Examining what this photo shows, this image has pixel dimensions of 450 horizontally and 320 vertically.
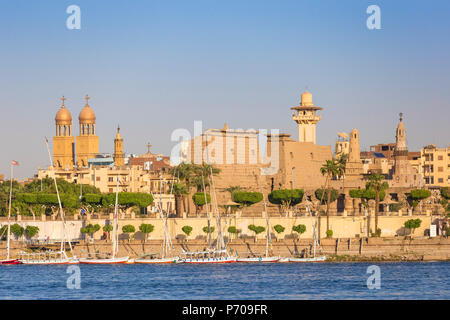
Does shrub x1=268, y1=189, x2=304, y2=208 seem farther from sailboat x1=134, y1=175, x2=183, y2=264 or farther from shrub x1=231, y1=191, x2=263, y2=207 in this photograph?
sailboat x1=134, y1=175, x2=183, y2=264

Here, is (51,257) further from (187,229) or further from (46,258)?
(187,229)

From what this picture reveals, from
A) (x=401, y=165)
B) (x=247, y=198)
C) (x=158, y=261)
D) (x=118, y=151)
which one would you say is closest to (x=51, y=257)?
(x=158, y=261)

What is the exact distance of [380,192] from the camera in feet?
283

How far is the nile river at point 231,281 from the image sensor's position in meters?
48.0

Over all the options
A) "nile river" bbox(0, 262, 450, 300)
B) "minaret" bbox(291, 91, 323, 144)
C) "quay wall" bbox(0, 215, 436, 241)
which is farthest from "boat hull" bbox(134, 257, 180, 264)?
"minaret" bbox(291, 91, 323, 144)

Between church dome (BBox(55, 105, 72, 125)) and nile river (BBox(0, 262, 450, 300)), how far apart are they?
Result: 66568mm

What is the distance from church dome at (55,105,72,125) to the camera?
136 meters

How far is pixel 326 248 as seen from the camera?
75.4 m

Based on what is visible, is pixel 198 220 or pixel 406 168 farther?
pixel 406 168

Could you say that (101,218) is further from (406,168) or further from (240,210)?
(406,168)

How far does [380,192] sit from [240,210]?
13.3 meters

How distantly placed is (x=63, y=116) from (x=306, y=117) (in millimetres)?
36004
